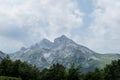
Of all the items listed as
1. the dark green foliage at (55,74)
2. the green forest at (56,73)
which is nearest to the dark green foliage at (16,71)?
the green forest at (56,73)

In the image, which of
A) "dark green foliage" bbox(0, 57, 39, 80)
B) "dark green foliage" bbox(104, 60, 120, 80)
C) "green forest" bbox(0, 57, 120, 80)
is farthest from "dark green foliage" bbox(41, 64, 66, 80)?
"dark green foliage" bbox(104, 60, 120, 80)

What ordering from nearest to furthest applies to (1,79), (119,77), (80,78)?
(1,79) < (80,78) < (119,77)

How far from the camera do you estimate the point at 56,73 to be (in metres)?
130

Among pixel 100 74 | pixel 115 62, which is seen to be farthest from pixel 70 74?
pixel 115 62

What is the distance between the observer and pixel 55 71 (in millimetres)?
130625

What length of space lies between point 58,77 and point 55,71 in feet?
14.6

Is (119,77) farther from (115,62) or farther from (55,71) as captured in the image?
(55,71)

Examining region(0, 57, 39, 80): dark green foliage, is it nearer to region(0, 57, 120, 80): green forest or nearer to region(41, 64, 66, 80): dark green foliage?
region(0, 57, 120, 80): green forest

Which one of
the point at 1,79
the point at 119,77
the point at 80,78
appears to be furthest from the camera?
the point at 119,77

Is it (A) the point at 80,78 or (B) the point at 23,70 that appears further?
(B) the point at 23,70

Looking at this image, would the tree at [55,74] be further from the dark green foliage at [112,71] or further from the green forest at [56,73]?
the dark green foliage at [112,71]

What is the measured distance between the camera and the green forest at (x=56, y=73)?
407 feet

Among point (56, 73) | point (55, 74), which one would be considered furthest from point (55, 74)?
point (56, 73)

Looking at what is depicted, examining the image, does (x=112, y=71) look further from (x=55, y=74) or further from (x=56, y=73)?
(x=55, y=74)
